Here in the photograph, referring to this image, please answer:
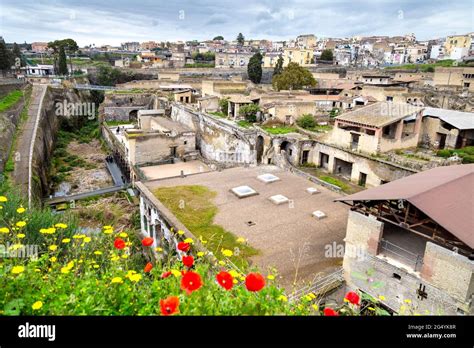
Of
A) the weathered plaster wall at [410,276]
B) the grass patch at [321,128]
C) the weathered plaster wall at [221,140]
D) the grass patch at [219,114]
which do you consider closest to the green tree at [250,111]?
the weathered plaster wall at [221,140]

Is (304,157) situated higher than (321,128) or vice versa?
(321,128)

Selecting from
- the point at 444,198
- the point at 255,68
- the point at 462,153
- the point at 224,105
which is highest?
the point at 255,68

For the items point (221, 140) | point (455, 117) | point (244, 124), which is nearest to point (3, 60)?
point (221, 140)

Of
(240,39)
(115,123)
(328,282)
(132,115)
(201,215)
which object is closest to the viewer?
(328,282)

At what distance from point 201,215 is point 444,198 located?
30.5 ft

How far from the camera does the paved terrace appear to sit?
468 inches

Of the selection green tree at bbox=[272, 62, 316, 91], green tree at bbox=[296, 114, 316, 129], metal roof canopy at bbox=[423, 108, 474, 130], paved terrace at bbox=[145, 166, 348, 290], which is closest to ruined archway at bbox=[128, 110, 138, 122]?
green tree at bbox=[272, 62, 316, 91]

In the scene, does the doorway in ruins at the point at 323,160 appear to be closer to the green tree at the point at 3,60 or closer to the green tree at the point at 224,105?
the green tree at the point at 224,105

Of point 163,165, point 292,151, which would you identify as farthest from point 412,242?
point 163,165

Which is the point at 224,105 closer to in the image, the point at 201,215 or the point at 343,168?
the point at 343,168

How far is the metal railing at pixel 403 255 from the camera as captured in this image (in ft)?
31.8

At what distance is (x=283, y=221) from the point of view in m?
14.7

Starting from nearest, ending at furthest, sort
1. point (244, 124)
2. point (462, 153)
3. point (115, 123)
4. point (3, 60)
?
point (462, 153) < point (244, 124) < point (115, 123) < point (3, 60)
